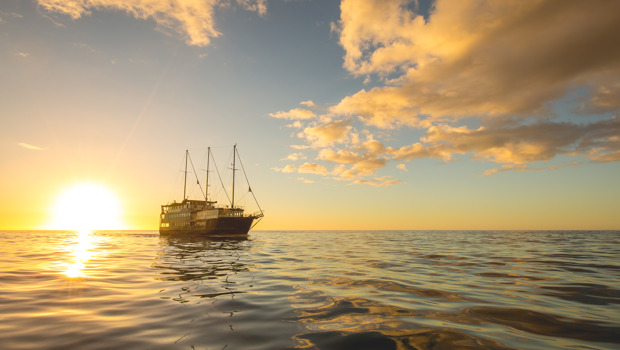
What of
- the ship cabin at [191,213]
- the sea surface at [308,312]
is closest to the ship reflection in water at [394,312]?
the sea surface at [308,312]

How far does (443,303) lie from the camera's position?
740 centimetres

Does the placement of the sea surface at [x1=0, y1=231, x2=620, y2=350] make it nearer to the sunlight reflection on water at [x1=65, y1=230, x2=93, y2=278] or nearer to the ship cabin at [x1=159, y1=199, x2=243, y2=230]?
the sunlight reflection on water at [x1=65, y1=230, x2=93, y2=278]

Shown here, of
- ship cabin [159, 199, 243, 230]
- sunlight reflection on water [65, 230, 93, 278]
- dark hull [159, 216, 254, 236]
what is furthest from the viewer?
ship cabin [159, 199, 243, 230]

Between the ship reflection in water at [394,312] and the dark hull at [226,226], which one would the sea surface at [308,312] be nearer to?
the ship reflection in water at [394,312]

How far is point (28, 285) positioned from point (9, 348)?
285 inches

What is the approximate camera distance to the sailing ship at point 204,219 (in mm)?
58625

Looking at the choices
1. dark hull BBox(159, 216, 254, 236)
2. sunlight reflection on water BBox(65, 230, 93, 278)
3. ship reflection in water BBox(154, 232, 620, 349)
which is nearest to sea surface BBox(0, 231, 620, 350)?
ship reflection in water BBox(154, 232, 620, 349)

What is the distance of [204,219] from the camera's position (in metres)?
62.7

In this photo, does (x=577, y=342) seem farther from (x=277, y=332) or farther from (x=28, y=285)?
(x=28, y=285)

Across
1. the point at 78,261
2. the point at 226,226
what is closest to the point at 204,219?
the point at 226,226

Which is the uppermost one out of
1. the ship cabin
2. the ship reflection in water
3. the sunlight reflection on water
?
the ship cabin

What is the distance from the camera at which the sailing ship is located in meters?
58.6

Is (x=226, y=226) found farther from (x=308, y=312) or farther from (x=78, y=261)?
(x=308, y=312)

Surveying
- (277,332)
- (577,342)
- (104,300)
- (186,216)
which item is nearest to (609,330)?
(577,342)
